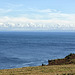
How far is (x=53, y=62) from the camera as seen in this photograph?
4953 cm

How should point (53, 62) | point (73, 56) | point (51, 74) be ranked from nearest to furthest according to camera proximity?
point (51, 74)
point (53, 62)
point (73, 56)

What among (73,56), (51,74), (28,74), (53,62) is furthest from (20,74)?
(73,56)

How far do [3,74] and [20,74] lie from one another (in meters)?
2.67

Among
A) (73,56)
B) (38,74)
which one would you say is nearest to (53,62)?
(73,56)

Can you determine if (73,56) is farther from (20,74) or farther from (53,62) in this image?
(20,74)

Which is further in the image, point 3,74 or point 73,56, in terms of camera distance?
point 73,56

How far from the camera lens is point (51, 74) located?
24.4m

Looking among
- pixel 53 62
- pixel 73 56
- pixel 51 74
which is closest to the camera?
pixel 51 74

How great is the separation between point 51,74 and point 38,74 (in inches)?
77.3

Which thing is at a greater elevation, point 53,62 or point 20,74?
point 20,74

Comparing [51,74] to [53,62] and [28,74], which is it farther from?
A: [53,62]

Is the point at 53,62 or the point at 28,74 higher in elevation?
the point at 28,74

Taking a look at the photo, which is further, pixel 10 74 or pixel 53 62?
pixel 53 62

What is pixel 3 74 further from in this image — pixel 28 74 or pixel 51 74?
pixel 51 74
